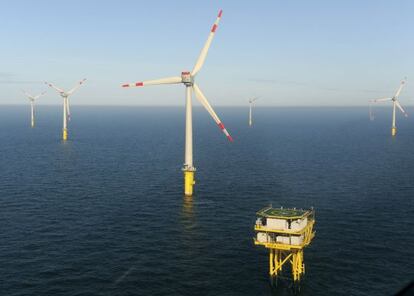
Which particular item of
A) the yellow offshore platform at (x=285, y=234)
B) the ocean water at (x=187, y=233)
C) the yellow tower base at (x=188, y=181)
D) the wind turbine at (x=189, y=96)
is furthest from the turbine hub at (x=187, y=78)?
the yellow offshore platform at (x=285, y=234)

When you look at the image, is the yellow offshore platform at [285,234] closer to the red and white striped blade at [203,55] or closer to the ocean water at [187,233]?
the ocean water at [187,233]

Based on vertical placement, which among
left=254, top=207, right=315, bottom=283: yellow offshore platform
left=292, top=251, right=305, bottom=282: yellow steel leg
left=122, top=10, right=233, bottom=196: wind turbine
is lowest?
left=292, top=251, right=305, bottom=282: yellow steel leg

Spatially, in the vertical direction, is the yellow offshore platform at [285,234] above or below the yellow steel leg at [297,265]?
above

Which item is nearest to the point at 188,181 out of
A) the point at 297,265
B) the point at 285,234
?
the point at 285,234

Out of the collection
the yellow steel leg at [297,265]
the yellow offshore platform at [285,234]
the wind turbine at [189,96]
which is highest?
the wind turbine at [189,96]

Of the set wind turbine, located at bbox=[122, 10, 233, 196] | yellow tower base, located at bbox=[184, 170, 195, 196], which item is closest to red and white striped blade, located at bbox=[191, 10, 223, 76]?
wind turbine, located at bbox=[122, 10, 233, 196]

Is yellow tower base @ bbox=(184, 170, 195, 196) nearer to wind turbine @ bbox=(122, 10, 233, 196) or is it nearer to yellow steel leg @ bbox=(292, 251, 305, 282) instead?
wind turbine @ bbox=(122, 10, 233, 196)

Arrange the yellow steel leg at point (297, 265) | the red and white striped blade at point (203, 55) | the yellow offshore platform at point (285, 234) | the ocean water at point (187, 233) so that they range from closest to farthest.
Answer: the yellow offshore platform at point (285, 234) < the ocean water at point (187, 233) < the yellow steel leg at point (297, 265) < the red and white striped blade at point (203, 55)

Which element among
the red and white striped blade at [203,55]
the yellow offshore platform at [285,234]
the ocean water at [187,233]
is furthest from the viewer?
the red and white striped blade at [203,55]

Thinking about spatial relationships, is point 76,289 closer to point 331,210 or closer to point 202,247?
point 202,247

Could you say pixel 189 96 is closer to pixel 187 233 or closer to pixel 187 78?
pixel 187 78
